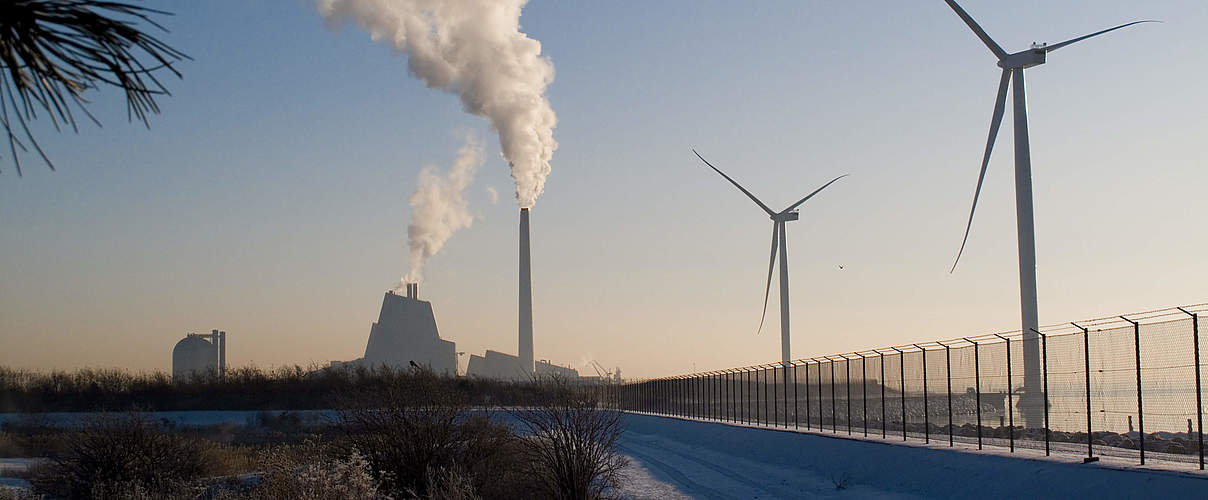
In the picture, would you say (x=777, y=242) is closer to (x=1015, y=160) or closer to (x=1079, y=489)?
(x=1015, y=160)

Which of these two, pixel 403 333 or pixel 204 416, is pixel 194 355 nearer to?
pixel 403 333

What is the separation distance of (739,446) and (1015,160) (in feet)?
48.2

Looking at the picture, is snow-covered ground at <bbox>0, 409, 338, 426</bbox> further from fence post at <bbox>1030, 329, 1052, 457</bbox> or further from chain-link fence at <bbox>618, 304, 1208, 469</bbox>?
fence post at <bbox>1030, 329, 1052, 457</bbox>

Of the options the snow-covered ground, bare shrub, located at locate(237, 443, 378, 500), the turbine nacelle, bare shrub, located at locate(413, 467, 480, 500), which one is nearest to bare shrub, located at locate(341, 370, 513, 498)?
bare shrub, located at locate(413, 467, 480, 500)

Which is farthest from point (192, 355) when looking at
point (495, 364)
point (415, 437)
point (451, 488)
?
point (451, 488)

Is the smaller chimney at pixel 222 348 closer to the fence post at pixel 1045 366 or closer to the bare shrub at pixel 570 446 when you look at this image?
the bare shrub at pixel 570 446

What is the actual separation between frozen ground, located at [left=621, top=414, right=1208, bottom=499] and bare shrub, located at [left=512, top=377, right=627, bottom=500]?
3.02m

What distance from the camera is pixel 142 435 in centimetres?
2686

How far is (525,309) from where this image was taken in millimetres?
105438

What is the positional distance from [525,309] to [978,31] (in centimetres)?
6624

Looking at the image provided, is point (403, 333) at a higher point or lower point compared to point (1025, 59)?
lower

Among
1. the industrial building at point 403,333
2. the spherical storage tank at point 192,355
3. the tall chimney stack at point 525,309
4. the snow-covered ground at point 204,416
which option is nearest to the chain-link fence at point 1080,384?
the snow-covered ground at point 204,416

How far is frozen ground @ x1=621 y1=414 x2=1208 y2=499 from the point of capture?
62.0 ft

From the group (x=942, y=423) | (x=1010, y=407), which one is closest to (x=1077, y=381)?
(x=1010, y=407)
